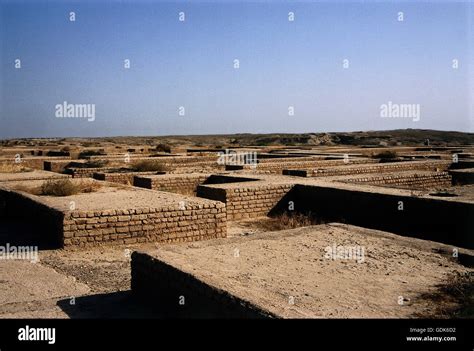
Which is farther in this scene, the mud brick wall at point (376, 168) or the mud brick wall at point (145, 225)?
the mud brick wall at point (376, 168)

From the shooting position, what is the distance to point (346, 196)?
990 centimetres

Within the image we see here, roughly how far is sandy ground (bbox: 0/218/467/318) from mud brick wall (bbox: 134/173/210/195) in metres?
5.32

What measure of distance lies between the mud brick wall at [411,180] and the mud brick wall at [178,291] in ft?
25.0

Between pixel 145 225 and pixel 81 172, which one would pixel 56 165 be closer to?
pixel 81 172

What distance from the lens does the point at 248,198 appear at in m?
10.5

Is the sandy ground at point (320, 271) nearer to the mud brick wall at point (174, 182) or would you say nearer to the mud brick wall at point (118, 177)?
the mud brick wall at point (174, 182)

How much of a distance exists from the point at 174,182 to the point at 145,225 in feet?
16.2

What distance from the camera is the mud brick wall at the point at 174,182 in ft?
40.5

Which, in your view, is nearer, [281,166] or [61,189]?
[61,189]

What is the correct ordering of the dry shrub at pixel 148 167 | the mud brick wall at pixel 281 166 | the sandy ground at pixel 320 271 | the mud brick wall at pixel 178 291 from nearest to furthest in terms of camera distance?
the mud brick wall at pixel 178 291, the sandy ground at pixel 320 271, the mud brick wall at pixel 281 166, the dry shrub at pixel 148 167

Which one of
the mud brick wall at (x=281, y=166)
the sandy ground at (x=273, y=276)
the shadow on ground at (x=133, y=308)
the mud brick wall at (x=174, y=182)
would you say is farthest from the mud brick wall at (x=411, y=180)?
the shadow on ground at (x=133, y=308)

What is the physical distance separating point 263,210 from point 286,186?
0.76m

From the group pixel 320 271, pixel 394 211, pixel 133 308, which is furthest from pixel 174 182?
pixel 320 271

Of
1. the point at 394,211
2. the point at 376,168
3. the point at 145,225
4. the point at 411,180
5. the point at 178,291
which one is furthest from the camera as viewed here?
the point at 376,168
